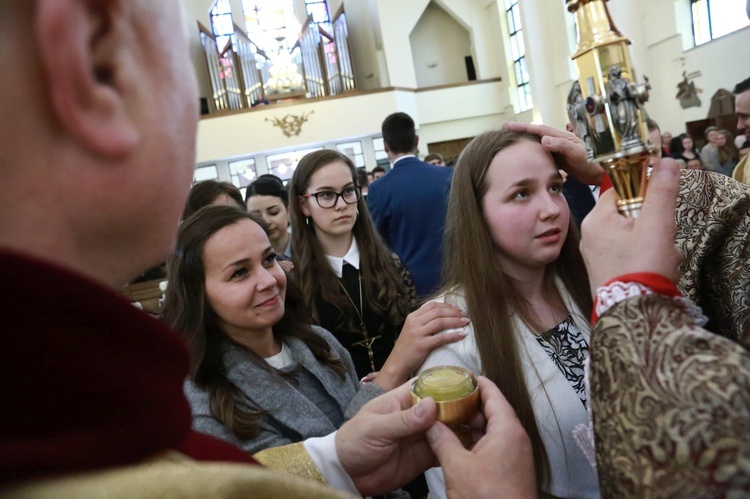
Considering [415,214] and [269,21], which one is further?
[269,21]

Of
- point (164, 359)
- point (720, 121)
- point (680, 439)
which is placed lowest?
point (680, 439)

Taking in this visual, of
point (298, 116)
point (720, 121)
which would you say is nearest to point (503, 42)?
point (298, 116)

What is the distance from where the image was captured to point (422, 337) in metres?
1.66

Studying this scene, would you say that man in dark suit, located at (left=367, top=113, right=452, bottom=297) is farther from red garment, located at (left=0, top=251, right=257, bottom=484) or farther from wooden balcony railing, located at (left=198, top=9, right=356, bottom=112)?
wooden balcony railing, located at (left=198, top=9, right=356, bottom=112)

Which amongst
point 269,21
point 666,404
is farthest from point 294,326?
point 269,21

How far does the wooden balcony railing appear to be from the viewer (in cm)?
1691

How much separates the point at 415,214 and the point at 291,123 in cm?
1219

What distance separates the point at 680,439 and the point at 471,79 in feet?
58.2

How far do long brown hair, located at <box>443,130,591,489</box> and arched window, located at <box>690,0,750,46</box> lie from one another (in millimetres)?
9490

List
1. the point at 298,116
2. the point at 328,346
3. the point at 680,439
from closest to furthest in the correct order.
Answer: the point at 680,439 < the point at 328,346 < the point at 298,116

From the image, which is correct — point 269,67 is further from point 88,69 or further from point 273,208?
point 88,69

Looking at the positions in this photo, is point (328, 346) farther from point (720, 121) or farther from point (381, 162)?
point (381, 162)

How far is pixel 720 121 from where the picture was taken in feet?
29.9

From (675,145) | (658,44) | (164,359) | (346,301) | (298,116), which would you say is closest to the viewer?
(164,359)
